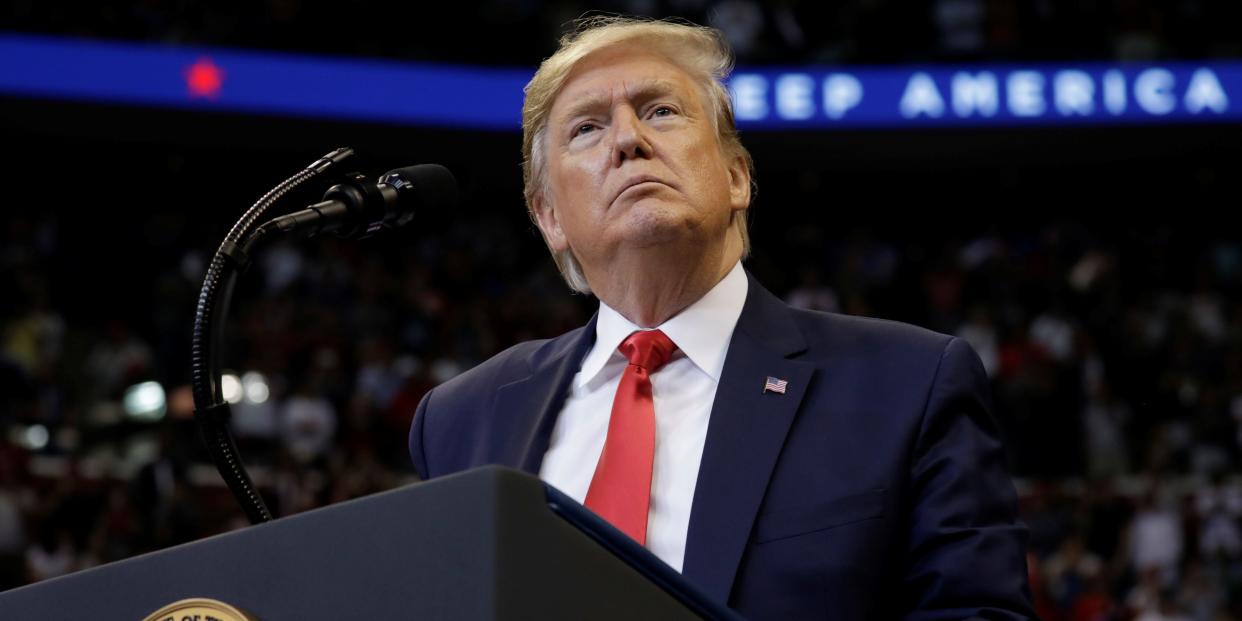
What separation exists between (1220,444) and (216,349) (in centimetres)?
791

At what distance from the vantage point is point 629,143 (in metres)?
1.99

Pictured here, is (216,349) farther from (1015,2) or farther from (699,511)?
(1015,2)

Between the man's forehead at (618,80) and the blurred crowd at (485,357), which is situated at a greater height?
the man's forehead at (618,80)

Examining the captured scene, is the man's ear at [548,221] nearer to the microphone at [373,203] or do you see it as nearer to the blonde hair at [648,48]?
the blonde hair at [648,48]

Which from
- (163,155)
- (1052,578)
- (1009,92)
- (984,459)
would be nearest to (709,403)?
(984,459)

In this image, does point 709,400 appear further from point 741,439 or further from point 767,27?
point 767,27

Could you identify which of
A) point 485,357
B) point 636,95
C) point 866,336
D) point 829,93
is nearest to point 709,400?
point 866,336

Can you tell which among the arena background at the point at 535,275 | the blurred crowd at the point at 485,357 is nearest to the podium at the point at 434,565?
the arena background at the point at 535,275

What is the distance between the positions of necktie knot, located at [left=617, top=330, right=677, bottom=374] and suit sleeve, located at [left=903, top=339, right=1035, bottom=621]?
344mm

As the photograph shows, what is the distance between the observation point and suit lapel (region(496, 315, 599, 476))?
1.93 metres

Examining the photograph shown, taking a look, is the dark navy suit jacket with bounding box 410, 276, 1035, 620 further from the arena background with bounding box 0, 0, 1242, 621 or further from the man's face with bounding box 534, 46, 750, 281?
the arena background with bounding box 0, 0, 1242, 621

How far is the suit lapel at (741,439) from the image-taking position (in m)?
1.64

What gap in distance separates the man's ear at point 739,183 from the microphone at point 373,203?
1.99ft

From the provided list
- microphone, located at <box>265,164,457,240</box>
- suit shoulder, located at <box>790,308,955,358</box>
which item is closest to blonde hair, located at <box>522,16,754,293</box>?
suit shoulder, located at <box>790,308,955,358</box>
